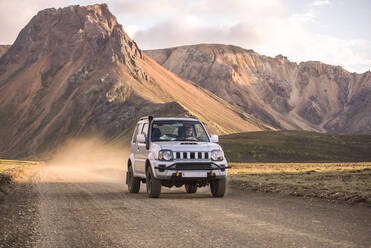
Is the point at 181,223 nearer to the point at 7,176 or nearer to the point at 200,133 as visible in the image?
the point at 200,133

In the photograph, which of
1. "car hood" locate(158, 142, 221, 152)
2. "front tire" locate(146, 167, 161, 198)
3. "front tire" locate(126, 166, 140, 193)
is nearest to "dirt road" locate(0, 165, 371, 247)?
"front tire" locate(146, 167, 161, 198)

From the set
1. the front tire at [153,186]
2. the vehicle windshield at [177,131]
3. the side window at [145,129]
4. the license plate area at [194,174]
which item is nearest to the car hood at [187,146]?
the license plate area at [194,174]

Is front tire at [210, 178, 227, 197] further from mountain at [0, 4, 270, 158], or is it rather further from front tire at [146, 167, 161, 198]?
mountain at [0, 4, 270, 158]

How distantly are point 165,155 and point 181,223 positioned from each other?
5.30 m

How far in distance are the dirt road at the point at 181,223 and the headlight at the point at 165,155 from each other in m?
1.34

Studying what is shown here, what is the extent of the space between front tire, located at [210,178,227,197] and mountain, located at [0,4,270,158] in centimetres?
12113

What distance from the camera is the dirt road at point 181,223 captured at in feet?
28.0

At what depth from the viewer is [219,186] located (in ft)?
53.5

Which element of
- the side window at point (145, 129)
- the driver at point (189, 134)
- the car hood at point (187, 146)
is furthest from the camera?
the side window at point (145, 129)

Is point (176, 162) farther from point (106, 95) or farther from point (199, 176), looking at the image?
point (106, 95)

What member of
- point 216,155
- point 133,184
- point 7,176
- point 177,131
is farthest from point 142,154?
point 7,176

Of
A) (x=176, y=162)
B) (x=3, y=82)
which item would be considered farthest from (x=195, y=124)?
(x=3, y=82)

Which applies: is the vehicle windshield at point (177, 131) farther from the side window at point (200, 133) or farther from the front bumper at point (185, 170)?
the front bumper at point (185, 170)

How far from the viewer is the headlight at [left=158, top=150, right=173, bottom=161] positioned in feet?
51.2
